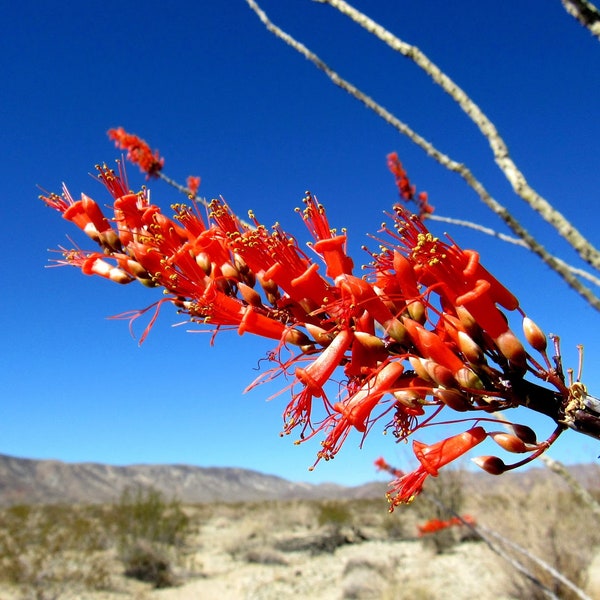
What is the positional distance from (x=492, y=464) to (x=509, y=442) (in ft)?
0.35

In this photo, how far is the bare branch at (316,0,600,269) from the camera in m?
1.31

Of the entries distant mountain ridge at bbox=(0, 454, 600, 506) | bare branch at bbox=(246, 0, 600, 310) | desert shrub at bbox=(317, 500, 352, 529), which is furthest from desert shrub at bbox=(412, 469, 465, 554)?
distant mountain ridge at bbox=(0, 454, 600, 506)

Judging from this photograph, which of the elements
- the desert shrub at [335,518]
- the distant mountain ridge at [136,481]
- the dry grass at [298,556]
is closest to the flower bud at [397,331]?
the dry grass at [298,556]

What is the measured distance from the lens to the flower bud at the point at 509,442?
0.99 m

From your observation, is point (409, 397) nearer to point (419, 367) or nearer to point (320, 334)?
point (419, 367)

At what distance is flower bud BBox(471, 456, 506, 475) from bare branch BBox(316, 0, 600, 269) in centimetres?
52

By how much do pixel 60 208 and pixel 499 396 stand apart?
1.45m

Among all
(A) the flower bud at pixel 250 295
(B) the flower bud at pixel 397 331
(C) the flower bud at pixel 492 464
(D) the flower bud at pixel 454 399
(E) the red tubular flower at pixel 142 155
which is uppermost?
(E) the red tubular flower at pixel 142 155

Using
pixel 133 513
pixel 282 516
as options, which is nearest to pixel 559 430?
pixel 133 513

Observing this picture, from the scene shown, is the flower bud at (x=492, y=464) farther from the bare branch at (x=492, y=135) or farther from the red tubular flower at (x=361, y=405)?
the bare branch at (x=492, y=135)

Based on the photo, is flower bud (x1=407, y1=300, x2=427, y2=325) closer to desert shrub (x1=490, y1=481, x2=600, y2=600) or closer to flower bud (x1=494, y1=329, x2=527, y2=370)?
flower bud (x1=494, y1=329, x2=527, y2=370)

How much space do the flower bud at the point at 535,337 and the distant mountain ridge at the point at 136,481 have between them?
3078 inches

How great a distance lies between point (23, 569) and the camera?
44.5ft

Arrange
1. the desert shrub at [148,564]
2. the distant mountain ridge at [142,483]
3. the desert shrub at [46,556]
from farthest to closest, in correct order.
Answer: the distant mountain ridge at [142,483]
the desert shrub at [148,564]
the desert shrub at [46,556]
